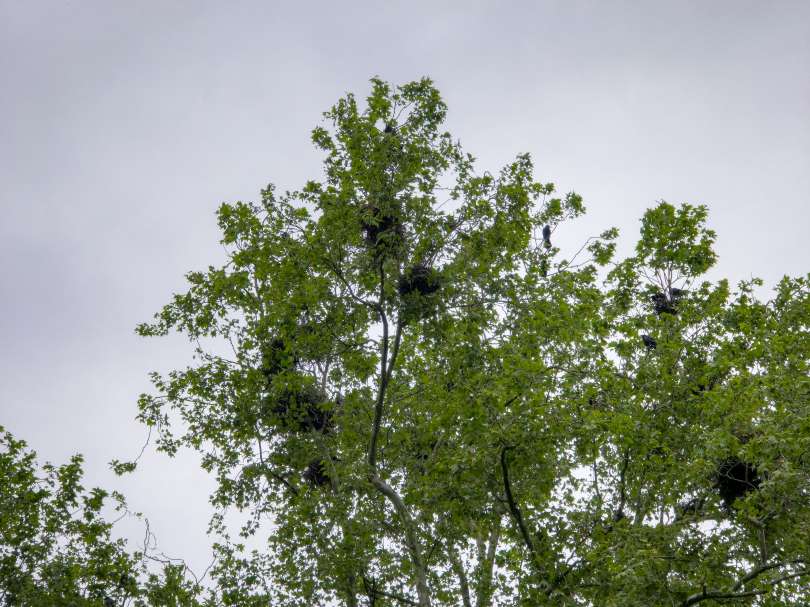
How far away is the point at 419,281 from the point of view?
443 inches

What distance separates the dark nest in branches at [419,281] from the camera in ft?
36.5

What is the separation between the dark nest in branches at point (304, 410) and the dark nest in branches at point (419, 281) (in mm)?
2348

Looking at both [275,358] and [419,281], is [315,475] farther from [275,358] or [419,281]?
[419,281]

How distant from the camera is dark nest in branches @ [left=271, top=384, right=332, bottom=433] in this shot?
12.4 meters

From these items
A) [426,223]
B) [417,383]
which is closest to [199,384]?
[417,383]

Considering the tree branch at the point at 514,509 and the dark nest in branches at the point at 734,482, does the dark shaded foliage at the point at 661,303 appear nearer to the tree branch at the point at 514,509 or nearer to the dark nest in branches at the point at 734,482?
the dark nest in branches at the point at 734,482

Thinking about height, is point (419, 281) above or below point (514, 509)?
above

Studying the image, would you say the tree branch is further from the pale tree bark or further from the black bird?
the black bird

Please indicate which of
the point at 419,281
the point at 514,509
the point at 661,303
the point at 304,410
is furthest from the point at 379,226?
the point at 661,303

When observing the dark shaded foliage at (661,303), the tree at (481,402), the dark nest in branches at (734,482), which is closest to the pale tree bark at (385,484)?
the tree at (481,402)

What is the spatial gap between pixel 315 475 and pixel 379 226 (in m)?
4.75

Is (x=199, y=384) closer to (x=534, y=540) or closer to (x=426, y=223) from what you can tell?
(x=426, y=223)

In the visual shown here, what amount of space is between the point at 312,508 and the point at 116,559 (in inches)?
184

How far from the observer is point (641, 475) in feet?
35.4
